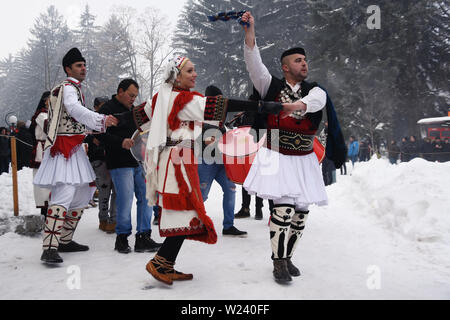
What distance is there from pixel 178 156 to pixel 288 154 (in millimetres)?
1090

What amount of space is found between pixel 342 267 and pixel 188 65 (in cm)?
262

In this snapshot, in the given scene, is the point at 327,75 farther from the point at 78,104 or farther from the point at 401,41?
the point at 78,104

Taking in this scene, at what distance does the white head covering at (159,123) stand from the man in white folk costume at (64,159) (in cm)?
94

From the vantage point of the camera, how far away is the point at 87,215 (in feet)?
24.2

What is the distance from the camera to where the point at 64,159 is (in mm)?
4250

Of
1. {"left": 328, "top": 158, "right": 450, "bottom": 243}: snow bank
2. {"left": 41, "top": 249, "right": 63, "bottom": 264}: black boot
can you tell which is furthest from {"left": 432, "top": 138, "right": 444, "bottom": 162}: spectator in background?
{"left": 41, "top": 249, "right": 63, "bottom": 264}: black boot

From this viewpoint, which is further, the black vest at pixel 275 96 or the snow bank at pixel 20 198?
the snow bank at pixel 20 198

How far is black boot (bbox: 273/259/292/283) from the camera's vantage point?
3398 mm

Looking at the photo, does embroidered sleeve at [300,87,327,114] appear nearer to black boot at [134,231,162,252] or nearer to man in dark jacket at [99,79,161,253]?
man in dark jacket at [99,79,161,253]

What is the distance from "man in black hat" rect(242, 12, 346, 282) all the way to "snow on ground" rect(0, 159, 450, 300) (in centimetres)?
47

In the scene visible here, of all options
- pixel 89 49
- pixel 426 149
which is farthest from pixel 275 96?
pixel 89 49

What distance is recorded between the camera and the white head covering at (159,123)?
3283 mm

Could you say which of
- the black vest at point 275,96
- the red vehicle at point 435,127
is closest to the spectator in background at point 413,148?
the red vehicle at point 435,127

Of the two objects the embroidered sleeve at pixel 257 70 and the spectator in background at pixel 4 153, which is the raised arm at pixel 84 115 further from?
the spectator in background at pixel 4 153
